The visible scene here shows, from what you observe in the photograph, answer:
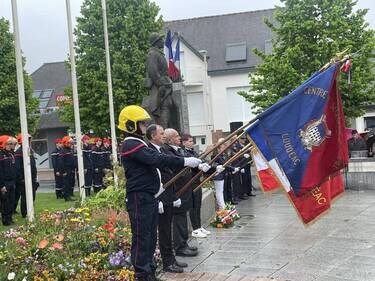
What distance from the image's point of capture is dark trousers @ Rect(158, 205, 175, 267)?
678 centimetres

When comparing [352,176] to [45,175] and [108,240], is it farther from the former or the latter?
[45,175]

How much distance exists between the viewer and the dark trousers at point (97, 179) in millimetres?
17686

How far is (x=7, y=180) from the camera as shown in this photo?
11812 millimetres

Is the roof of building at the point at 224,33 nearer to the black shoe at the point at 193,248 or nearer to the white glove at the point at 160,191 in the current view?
the black shoe at the point at 193,248

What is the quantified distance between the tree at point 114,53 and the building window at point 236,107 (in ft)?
33.6

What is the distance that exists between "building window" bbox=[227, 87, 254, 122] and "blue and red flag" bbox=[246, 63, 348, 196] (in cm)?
2877

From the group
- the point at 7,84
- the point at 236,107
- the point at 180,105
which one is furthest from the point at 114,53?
the point at 180,105

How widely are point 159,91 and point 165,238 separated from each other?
188 inches

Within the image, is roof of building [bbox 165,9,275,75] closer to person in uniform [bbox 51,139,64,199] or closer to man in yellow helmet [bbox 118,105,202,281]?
person in uniform [bbox 51,139,64,199]

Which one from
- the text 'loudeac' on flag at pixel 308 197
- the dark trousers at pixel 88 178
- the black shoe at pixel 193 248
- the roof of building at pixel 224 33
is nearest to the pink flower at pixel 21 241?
the black shoe at pixel 193 248

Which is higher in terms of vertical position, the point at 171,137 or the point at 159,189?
the point at 171,137

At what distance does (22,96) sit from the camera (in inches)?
417

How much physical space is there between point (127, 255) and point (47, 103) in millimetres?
34933

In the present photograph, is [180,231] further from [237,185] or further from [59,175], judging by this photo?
[59,175]
